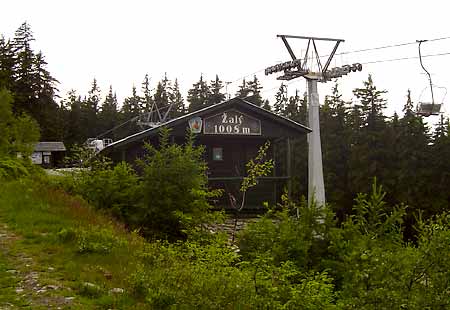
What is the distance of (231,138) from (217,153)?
902mm

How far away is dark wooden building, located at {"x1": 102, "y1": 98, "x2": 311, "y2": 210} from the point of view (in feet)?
63.8

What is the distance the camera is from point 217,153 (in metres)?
22.0

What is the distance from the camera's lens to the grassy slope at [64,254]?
546 cm

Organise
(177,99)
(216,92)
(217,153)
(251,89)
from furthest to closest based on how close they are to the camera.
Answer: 1. (177,99)
2. (216,92)
3. (251,89)
4. (217,153)

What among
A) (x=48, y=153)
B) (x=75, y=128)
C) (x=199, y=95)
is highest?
(x=199, y=95)

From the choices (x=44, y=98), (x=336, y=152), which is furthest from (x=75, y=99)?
(x=336, y=152)

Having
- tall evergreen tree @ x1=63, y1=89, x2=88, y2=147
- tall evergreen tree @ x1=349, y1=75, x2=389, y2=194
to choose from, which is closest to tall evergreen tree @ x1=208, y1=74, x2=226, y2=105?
tall evergreen tree @ x1=63, y1=89, x2=88, y2=147

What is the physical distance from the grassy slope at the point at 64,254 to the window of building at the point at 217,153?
11.1 m

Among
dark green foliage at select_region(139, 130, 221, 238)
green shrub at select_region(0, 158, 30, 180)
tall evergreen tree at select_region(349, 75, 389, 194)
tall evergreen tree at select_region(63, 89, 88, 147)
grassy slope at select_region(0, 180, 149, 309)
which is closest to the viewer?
grassy slope at select_region(0, 180, 149, 309)

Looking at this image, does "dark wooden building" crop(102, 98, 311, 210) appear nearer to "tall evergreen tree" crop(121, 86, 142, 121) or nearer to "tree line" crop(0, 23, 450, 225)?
"tree line" crop(0, 23, 450, 225)

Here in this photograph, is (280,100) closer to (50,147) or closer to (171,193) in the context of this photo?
(50,147)

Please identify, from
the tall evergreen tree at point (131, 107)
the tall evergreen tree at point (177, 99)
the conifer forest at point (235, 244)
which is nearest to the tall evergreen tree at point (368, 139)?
the conifer forest at point (235, 244)

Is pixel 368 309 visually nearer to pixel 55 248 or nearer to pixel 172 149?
pixel 55 248

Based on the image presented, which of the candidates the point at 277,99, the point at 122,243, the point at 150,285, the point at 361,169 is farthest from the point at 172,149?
the point at 277,99
